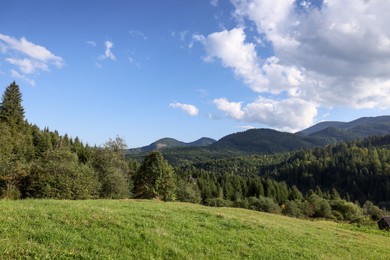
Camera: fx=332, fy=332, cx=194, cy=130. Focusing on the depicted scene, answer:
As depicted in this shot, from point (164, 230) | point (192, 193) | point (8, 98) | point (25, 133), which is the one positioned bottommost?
point (192, 193)

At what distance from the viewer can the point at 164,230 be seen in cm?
1836

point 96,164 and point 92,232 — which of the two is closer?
point 92,232

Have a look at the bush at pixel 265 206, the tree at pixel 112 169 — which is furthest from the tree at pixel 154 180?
the bush at pixel 265 206

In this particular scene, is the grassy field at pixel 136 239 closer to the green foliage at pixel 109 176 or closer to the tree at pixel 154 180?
the green foliage at pixel 109 176

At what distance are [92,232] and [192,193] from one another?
119 meters

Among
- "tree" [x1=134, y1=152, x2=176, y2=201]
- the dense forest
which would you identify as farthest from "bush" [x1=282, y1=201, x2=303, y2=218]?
"tree" [x1=134, y1=152, x2=176, y2=201]

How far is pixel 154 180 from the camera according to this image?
8994cm

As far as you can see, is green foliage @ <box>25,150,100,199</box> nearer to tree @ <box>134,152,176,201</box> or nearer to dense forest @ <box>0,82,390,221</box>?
dense forest @ <box>0,82,390,221</box>

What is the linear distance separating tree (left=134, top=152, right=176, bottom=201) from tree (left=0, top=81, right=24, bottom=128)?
194 feet

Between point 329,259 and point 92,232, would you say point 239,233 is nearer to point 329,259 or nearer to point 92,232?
point 329,259

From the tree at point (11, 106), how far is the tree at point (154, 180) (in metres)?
59.0

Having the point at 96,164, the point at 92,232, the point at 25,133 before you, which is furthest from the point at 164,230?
the point at 25,133

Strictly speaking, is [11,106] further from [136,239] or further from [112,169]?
[136,239]

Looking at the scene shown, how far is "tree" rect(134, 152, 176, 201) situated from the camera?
89500 millimetres
